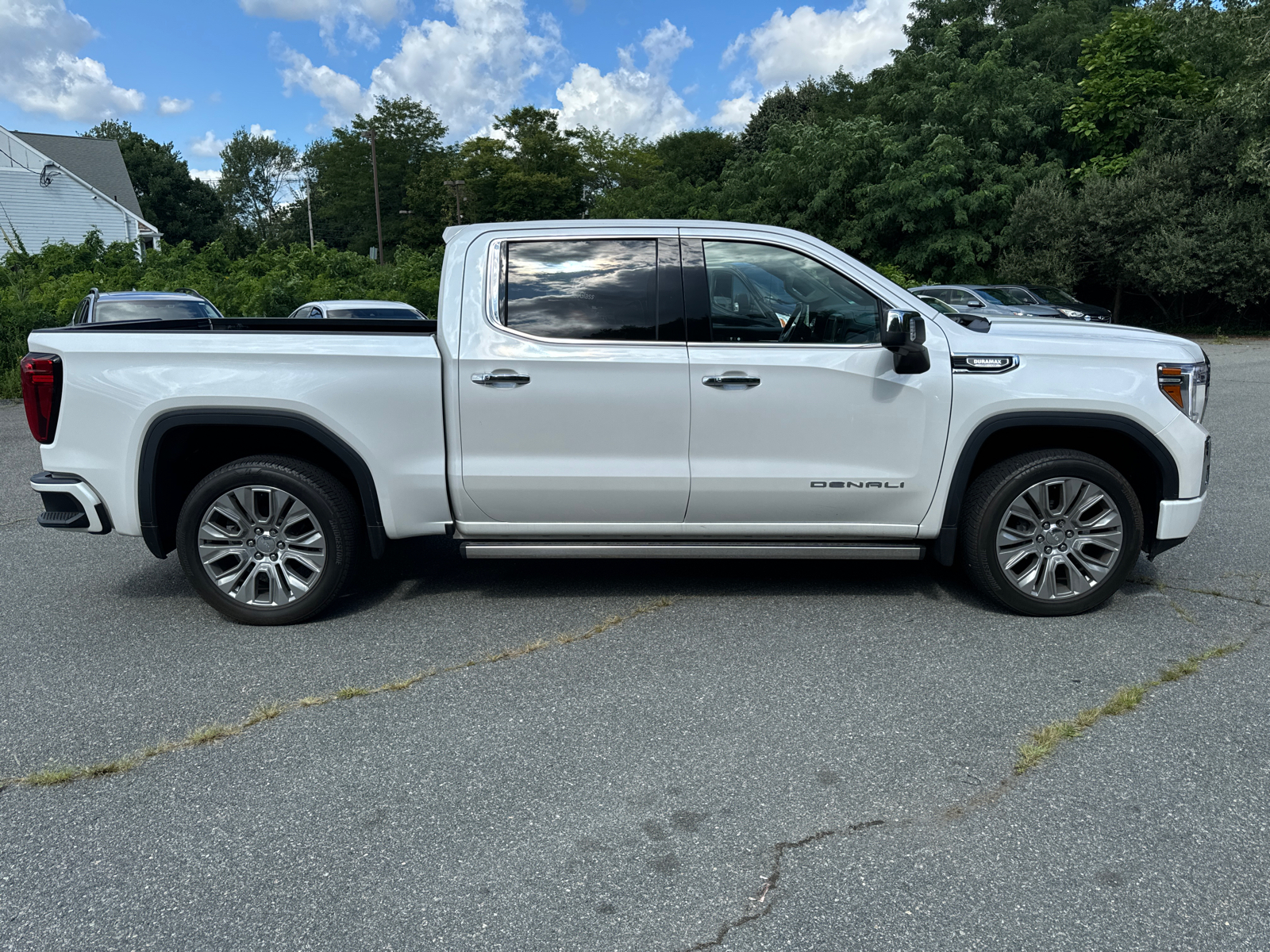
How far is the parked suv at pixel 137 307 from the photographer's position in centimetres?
1255

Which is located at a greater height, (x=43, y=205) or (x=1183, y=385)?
(x=43, y=205)

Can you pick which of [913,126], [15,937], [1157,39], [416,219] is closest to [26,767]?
[15,937]

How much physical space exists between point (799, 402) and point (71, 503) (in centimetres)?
361

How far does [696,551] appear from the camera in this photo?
475cm

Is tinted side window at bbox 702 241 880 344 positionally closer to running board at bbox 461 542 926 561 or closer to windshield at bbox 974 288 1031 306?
running board at bbox 461 542 926 561

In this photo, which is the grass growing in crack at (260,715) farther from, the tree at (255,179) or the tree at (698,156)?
the tree at (255,179)

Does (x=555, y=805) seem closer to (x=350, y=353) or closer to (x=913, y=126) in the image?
(x=350, y=353)

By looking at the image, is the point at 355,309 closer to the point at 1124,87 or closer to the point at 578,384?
the point at 578,384

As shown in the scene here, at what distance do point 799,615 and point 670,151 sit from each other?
216ft

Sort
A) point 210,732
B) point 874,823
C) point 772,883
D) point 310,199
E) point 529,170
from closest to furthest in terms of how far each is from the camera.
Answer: point 772,883 < point 874,823 < point 210,732 < point 529,170 < point 310,199

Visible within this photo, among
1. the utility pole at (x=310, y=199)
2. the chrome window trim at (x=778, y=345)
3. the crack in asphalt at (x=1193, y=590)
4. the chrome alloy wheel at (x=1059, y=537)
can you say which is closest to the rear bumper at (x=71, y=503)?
the chrome window trim at (x=778, y=345)

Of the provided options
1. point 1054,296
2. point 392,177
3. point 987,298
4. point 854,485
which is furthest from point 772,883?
point 392,177

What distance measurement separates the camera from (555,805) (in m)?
3.14

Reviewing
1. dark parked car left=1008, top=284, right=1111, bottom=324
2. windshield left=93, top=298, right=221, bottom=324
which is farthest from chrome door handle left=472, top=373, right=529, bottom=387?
dark parked car left=1008, top=284, right=1111, bottom=324
